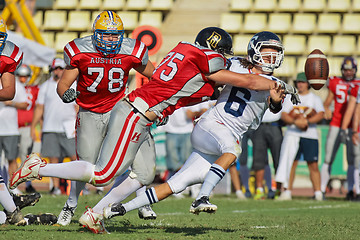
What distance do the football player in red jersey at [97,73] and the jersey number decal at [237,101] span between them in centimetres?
82

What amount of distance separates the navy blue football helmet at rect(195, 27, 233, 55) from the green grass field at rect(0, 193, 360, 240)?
4.70ft

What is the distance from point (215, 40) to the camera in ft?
17.1

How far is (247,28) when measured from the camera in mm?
17094

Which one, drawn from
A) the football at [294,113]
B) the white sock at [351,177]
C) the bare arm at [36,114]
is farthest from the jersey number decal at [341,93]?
the bare arm at [36,114]

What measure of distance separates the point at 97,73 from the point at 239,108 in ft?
3.94

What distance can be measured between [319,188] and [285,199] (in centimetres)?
55

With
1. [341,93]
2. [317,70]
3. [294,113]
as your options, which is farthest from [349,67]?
[317,70]

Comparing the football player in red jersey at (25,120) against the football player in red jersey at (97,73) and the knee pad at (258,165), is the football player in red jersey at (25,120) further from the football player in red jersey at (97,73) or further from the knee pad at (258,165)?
the football player in red jersey at (97,73)

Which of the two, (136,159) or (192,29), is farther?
(192,29)

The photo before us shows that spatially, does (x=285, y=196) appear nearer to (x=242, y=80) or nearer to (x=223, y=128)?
(x=223, y=128)

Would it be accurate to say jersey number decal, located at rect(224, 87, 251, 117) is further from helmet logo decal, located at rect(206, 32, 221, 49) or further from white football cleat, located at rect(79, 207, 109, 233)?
white football cleat, located at rect(79, 207, 109, 233)

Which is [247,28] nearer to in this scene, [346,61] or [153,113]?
[346,61]

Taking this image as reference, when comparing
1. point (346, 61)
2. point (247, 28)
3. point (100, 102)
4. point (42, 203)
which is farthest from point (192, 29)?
point (100, 102)

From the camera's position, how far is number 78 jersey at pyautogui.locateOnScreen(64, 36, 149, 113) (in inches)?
214
